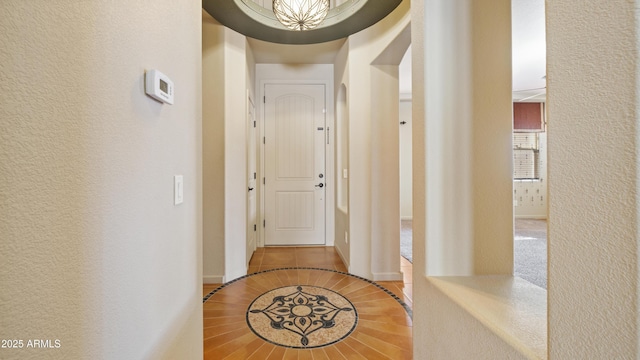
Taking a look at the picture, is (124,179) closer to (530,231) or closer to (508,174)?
(508,174)

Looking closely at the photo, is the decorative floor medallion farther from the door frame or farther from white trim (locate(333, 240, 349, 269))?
the door frame

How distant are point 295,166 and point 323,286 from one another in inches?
76.4

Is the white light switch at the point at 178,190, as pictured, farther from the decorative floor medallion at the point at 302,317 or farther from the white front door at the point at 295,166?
the white front door at the point at 295,166

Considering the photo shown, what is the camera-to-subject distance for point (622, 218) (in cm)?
46

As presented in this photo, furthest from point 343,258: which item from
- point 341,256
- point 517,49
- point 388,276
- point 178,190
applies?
point 517,49

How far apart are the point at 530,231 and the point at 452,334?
5.10 meters

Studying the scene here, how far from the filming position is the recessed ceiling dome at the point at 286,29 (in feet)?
7.48

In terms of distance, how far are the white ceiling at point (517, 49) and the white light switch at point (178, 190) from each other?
8.51ft

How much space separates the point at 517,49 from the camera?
135 inches

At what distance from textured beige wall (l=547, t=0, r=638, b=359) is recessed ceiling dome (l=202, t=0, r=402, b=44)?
6.74 feet

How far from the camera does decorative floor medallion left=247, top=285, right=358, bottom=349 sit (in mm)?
1725

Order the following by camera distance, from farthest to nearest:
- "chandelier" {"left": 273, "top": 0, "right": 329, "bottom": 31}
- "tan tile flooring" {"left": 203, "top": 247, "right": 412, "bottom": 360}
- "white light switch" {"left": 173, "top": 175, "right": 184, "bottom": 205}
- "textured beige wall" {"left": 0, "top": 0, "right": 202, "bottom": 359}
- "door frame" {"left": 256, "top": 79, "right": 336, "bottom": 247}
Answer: "door frame" {"left": 256, "top": 79, "right": 336, "bottom": 247}
"chandelier" {"left": 273, "top": 0, "right": 329, "bottom": 31}
"tan tile flooring" {"left": 203, "top": 247, "right": 412, "bottom": 360}
"white light switch" {"left": 173, "top": 175, "right": 184, "bottom": 205}
"textured beige wall" {"left": 0, "top": 0, "right": 202, "bottom": 359}

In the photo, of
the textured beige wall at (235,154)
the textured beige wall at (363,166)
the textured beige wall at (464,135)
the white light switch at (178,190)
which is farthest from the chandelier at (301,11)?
the white light switch at (178,190)

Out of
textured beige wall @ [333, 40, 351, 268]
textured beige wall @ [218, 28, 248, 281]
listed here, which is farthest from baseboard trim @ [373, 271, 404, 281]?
textured beige wall @ [218, 28, 248, 281]
